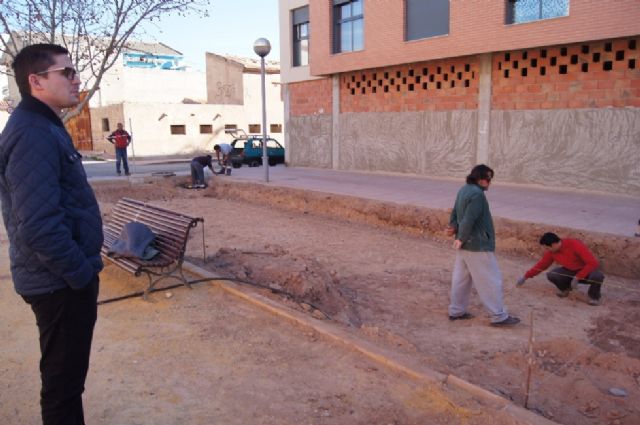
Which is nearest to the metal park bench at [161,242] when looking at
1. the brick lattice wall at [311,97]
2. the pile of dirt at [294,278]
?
the pile of dirt at [294,278]

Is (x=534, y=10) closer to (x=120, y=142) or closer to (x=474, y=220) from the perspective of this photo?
(x=474, y=220)

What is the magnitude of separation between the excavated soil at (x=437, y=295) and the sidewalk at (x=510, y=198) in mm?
552

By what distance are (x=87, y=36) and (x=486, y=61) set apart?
9943mm

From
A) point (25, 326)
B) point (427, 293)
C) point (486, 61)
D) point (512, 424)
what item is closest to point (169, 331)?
point (25, 326)

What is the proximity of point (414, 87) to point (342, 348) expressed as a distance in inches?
526

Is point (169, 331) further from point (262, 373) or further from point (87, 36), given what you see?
point (87, 36)

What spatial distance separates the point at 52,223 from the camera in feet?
7.36

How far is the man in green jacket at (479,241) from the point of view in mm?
5203

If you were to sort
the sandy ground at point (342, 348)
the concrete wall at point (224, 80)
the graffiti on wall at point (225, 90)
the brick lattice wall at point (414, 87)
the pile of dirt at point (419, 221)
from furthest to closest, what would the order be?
the graffiti on wall at point (225, 90) < the concrete wall at point (224, 80) < the brick lattice wall at point (414, 87) < the pile of dirt at point (419, 221) < the sandy ground at point (342, 348)

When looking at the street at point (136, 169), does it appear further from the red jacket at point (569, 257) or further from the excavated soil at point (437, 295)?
the red jacket at point (569, 257)

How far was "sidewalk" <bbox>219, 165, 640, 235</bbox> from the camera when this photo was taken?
29.3ft

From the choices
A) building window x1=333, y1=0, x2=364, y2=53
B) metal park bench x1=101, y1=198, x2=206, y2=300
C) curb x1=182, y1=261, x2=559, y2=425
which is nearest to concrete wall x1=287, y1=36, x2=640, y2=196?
building window x1=333, y1=0, x2=364, y2=53

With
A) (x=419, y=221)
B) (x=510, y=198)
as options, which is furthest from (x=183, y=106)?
(x=419, y=221)

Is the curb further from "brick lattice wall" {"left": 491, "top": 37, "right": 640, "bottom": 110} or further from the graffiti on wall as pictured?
the graffiti on wall
